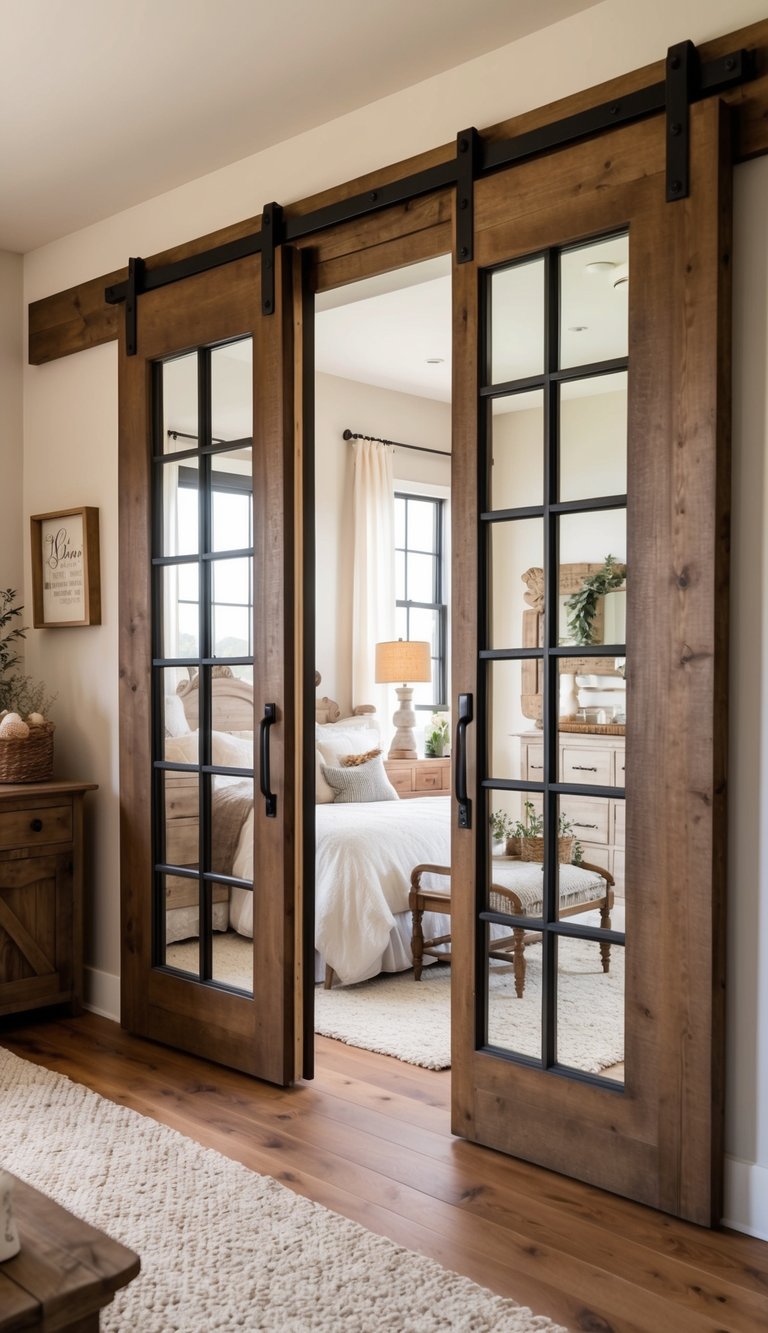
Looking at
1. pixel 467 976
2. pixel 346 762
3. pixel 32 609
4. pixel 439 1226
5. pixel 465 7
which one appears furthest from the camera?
pixel 346 762

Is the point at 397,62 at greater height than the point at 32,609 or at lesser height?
greater

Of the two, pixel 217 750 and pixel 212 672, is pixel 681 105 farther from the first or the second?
pixel 217 750

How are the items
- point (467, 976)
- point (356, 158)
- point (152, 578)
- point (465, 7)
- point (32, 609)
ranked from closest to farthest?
point (465, 7) → point (467, 976) → point (356, 158) → point (152, 578) → point (32, 609)

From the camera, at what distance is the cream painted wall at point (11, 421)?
445 centimetres

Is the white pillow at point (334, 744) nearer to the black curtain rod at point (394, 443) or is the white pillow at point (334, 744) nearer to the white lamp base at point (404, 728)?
the white lamp base at point (404, 728)

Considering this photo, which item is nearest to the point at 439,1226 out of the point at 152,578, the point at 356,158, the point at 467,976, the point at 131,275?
the point at 467,976

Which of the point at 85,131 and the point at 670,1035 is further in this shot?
the point at 85,131

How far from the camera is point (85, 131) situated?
3422 millimetres

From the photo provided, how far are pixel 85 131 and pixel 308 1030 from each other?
2876 mm

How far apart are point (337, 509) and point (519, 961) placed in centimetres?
433

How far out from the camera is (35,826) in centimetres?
387

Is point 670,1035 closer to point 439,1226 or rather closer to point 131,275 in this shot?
point 439,1226

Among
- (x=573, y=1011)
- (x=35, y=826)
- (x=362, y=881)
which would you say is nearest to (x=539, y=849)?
(x=573, y=1011)

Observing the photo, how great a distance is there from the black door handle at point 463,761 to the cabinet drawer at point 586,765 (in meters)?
0.28
